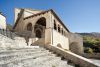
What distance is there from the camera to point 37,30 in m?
17.7

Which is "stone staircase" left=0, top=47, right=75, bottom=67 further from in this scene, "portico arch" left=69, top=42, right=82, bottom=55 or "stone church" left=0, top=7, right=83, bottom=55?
"portico arch" left=69, top=42, right=82, bottom=55

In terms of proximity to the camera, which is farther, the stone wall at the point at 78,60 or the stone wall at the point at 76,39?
the stone wall at the point at 76,39

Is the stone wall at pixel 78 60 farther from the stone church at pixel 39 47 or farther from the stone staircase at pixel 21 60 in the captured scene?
the stone staircase at pixel 21 60

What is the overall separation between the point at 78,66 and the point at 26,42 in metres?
8.83

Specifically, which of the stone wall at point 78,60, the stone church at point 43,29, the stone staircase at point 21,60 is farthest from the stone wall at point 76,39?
the stone staircase at point 21,60

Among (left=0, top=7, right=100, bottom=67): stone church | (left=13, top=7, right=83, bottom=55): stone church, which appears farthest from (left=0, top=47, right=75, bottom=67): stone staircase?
(left=13, top=7, right=83, bottom=55): stone church

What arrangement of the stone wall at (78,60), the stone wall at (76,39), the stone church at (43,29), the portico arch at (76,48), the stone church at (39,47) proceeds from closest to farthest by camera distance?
the stone church at (39,47), the stone wall at (78,60), the stone church at (43,29), the stone wall at (76,39), the portico arch at (76,48)

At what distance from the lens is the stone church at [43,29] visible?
9016 mm

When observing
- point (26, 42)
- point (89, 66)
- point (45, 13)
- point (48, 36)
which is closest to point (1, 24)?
point (26, 42)

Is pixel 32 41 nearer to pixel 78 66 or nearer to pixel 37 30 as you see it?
pixel 37 30

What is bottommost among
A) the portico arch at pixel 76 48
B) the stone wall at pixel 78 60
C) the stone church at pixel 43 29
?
the portico arch at pixel 76 48

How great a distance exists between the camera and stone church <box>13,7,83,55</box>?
9.02 m

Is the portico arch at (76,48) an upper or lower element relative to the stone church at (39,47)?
lower

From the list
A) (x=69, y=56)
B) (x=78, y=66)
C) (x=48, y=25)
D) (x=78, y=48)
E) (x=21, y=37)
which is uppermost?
(x=48, y=25)
